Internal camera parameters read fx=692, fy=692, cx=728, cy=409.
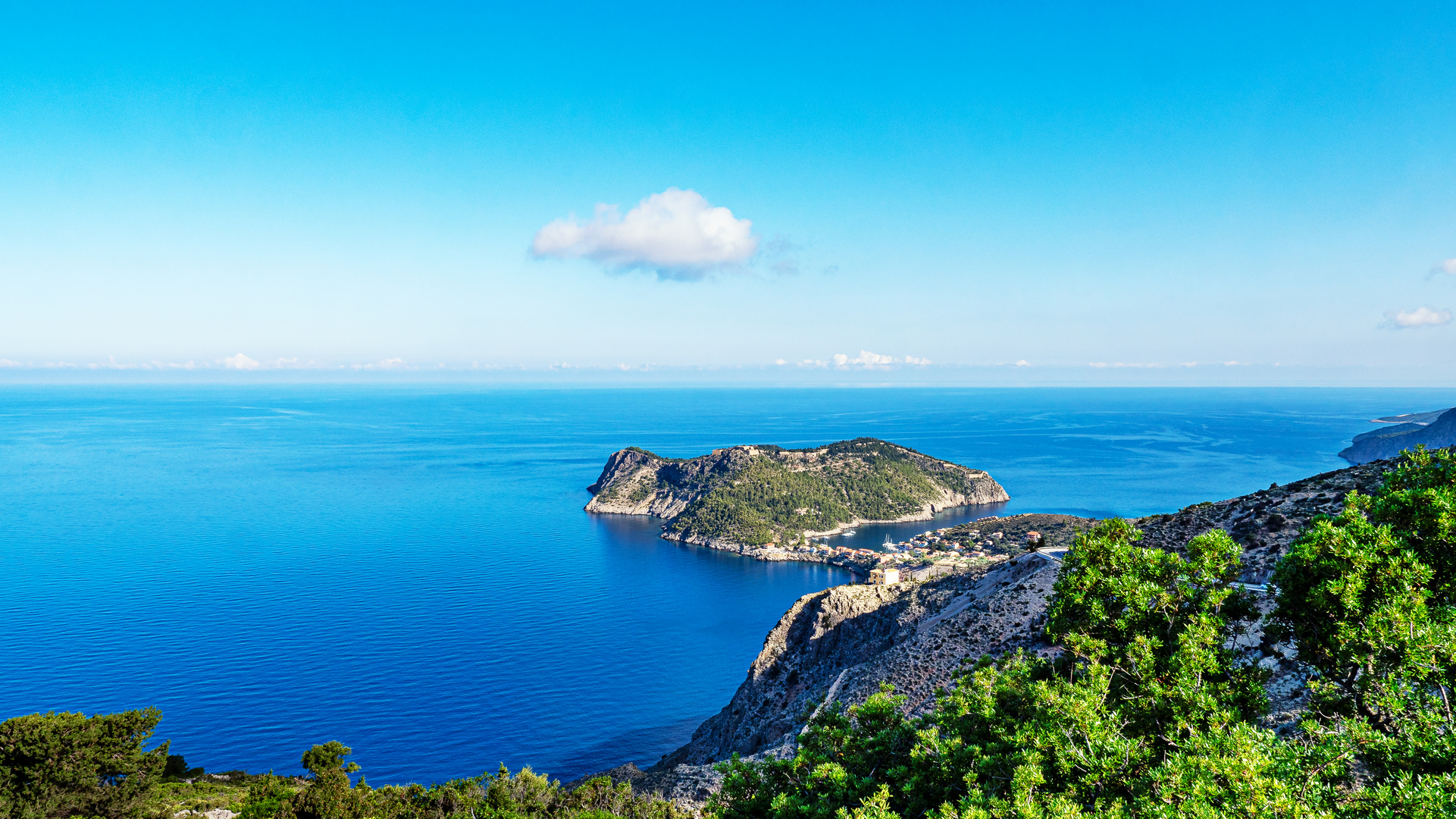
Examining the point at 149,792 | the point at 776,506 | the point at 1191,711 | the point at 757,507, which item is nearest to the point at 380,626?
the point at 149,792

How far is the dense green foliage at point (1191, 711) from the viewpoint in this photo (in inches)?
529

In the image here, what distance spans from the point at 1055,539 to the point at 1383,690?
123m

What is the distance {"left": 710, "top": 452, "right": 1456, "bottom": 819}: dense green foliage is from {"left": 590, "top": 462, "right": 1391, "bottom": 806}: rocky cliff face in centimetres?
935

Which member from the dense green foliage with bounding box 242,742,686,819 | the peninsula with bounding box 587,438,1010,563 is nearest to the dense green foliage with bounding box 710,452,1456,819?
the dense green foliage with bounding box 242,742,686,819

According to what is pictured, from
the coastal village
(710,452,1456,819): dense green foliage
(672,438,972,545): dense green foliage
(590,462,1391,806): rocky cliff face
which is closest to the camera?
(710,452,1456,819): dense green foliage

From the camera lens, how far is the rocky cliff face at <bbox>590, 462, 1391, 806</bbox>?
41.7 m

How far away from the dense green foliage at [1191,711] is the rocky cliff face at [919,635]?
935cm

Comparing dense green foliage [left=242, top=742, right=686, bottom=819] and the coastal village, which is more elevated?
dense green foliage [left=242, top=742, right=686, bottom=819]

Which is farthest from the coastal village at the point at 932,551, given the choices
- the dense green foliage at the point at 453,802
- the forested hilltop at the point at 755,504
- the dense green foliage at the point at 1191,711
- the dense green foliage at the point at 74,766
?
the dense green foliage at the point at 74,766

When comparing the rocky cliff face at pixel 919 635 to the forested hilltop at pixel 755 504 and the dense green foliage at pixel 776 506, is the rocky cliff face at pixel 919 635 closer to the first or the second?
the dense green foliage at pixel 776 506

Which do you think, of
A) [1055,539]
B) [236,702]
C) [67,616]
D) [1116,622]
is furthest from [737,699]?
[67,616]

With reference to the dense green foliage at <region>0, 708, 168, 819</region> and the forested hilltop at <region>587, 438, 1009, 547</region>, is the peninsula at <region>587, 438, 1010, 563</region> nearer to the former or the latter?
the forested hilltop at <region>587, 438, 1009, 547</region>

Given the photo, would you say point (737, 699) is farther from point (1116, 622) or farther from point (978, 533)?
point (978, 533)

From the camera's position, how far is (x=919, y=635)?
4838 cm
